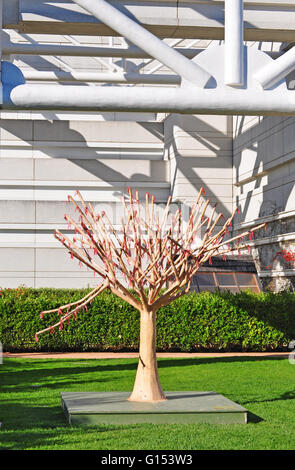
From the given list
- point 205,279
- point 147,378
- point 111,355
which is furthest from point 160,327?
point 147,378

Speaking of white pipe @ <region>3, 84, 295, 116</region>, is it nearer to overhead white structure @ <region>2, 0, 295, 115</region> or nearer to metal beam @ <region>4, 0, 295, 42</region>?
overhead white structure @ <region>2, 0, 295, 115</region>

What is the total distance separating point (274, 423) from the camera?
842 cm

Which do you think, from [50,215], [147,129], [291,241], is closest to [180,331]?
[291,241]

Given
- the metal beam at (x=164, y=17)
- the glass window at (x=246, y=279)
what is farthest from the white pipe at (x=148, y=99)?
the glass window at (x=246, y=279)

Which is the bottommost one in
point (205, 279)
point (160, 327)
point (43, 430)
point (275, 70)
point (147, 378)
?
point (43, 430)

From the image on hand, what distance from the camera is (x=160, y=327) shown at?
1675 cm

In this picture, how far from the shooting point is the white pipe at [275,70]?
23.9ft

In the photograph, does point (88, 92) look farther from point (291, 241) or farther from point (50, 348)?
point (291, 241)

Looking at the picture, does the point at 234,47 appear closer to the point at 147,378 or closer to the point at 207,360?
the point at 147,378

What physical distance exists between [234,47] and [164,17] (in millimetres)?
2808

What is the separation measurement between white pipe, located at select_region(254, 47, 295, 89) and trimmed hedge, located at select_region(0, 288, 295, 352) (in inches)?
390

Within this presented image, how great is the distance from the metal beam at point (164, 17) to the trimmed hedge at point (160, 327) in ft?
26.2

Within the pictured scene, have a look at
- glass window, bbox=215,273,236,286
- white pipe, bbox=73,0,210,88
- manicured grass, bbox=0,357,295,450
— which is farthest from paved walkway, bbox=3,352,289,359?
white pipe, bbox=73,0,210,88

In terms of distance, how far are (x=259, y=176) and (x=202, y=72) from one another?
15845 mm
